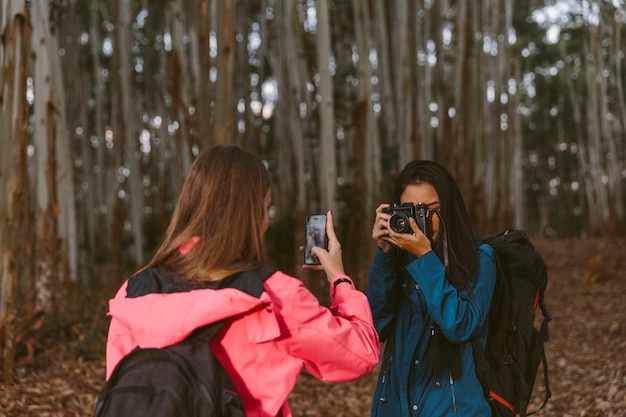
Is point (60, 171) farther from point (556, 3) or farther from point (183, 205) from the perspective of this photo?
point (556, 3)

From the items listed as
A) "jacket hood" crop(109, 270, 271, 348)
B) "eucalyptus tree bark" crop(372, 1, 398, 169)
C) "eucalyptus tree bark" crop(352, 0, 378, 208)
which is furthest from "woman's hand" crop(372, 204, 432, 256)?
"eucalyptus tree bark" crop(372, 1, 398, 169)

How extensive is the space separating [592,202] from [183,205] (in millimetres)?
23214

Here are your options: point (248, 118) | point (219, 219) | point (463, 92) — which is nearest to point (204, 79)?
point (219, 219)

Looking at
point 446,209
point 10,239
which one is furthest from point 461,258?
point 10,239

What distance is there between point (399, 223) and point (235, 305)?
85 cm

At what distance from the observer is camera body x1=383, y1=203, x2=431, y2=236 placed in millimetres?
2191

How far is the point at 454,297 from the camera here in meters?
2.06

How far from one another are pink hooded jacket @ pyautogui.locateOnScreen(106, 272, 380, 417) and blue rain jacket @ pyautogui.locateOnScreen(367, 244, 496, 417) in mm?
482

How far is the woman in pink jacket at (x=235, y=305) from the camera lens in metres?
1.51

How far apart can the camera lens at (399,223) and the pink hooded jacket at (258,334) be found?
608 millimetres

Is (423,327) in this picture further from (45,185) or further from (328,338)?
(45,185)

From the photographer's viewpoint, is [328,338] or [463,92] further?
[463,92]

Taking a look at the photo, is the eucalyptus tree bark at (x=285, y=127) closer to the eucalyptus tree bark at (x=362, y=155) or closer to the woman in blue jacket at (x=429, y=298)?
the eucalyptus tree bark at (x=362, y=155)

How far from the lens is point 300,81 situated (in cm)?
1066
